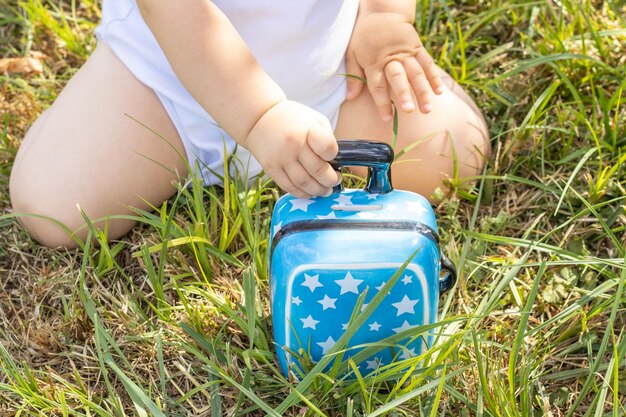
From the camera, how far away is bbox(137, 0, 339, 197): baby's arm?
125 cm

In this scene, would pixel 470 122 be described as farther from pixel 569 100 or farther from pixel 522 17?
pixel 522 17

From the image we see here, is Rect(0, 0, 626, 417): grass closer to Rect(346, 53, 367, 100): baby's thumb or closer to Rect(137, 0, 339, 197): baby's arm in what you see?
Rect(137, 0, 339, 197): baby's arm

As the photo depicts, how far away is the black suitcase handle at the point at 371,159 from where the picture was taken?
121cm

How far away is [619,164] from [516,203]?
0.21 m

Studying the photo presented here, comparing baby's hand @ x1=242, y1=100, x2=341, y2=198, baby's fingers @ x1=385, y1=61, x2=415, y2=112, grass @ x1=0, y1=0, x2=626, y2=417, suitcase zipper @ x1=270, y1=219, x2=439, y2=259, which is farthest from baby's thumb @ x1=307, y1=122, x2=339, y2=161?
baby's fingers @ x1=385, y1=61, x2=415, y2=112

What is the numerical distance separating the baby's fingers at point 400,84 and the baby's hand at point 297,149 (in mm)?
308

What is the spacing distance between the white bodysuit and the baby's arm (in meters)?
0.15

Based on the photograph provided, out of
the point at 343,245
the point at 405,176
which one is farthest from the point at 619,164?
the point at 343,245

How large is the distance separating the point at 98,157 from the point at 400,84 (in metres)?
0.60

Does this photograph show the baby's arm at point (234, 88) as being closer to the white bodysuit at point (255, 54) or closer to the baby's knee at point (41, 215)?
the white bodysuit at point (255, 54)

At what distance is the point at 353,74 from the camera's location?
1610 millimetres

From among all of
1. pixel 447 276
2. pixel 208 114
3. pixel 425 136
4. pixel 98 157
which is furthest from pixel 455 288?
pixel 98 157

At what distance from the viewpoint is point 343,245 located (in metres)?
1.15

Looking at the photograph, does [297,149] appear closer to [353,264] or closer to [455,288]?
[353,264]
